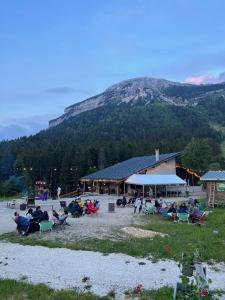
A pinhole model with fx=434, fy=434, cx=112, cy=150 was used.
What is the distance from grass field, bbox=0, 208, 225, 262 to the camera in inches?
540

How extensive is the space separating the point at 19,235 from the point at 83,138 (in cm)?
11802

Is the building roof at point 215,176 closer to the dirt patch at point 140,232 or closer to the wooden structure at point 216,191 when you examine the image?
the wooden structure at point 216,191

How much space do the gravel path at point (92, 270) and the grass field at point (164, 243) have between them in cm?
61

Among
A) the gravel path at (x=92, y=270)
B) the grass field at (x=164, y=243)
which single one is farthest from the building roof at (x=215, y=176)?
the gravel path at (x=92, y=270)

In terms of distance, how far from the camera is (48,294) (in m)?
9.66

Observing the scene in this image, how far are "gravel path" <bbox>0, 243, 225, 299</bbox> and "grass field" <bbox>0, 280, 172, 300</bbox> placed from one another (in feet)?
1.27

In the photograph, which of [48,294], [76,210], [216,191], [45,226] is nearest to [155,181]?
[216,191]

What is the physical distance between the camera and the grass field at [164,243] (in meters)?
13.7

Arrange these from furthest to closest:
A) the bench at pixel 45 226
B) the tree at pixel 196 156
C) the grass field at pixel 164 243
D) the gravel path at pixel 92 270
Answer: the tree at pixel 196 156 < the bench at pixel 45 226 < the grass field at pixel 164 243 < the gravel path at pixel 92 270

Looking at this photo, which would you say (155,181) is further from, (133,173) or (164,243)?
(164,243)

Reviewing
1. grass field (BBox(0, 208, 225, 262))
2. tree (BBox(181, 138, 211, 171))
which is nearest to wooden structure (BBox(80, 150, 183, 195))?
tree (BBox(181, 138, 211, 171))

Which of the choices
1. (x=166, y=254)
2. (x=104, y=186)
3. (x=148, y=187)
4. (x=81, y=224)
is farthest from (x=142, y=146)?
(x=166, y=254)

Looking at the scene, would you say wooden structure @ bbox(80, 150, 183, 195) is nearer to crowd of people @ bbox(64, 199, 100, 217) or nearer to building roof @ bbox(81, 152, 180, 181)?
building roof @ bbox(81, 152, 180, 181)

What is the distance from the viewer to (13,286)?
10.4 m
